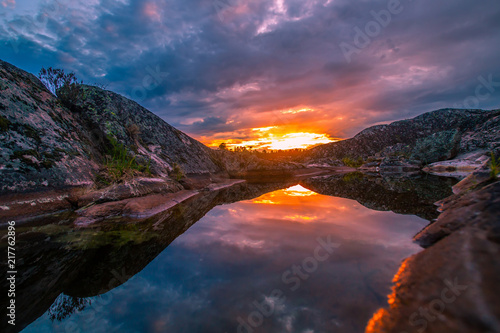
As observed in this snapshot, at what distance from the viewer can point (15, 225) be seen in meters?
4.01

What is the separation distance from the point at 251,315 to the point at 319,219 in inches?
121

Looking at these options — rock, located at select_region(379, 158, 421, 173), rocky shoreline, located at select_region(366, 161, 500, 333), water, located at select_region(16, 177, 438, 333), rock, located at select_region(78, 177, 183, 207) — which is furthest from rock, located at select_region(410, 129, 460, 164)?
rock, located at select_region(78, 177, 183, 207)

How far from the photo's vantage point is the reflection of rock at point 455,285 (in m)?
1.22

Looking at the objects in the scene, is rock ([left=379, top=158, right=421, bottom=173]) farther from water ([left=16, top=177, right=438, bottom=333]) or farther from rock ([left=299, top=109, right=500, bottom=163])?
water ([left=16, top=177, right=438, bottom=333])

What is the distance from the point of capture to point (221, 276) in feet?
7.92

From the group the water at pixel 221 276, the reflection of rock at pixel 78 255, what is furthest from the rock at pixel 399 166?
the reflection of rock at pixel 78 255

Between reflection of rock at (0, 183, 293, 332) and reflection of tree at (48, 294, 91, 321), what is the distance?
63 millimetres

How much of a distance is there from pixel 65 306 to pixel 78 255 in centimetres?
124

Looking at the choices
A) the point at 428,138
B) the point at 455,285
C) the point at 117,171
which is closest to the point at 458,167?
the point at 428,138

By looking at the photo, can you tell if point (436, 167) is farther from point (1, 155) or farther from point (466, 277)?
point (1, 155)

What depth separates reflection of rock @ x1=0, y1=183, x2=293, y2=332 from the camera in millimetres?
2195

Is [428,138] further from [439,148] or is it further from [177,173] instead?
[177,173]

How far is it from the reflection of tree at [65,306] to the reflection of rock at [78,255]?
6 cm

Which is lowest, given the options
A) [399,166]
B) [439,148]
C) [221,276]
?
[399,166]
